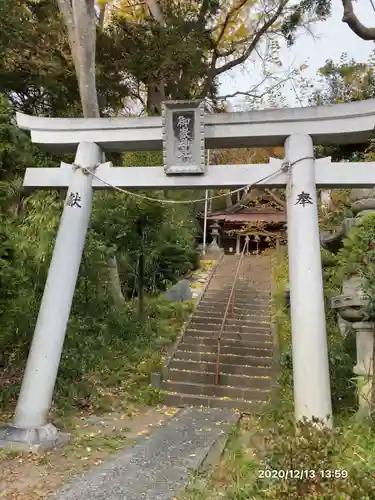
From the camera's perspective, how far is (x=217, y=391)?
26.7 ft

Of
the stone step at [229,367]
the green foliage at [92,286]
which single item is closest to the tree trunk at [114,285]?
the green foliage at [92,286]

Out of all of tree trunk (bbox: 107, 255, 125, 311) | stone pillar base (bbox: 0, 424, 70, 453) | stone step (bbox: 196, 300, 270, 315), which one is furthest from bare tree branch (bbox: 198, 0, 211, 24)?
stone pillar base (bbox: 0, 424, 70, 453)

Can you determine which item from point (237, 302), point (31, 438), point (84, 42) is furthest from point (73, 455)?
point (237, 302)

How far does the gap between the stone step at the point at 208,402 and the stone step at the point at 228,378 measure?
0.56 metres

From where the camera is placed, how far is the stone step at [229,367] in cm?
874

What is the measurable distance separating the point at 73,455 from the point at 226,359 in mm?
4463

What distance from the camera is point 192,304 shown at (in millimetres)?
12070

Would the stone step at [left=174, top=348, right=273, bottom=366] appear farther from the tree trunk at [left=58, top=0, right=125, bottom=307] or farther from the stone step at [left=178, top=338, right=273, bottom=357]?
the tree trunk at [left=58, top=0, right=125, bottom=307]

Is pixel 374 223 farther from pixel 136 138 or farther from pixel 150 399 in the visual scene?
pixel 150 399

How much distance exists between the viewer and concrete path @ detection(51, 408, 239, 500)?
4.15 metres

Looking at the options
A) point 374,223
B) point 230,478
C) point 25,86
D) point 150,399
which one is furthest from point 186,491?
point 25,86

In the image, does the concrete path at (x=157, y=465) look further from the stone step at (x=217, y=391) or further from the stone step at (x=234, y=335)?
the stone step at (x=234, y=335)

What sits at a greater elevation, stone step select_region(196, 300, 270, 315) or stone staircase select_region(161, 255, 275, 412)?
stone step select_region(196, 300, 270, 315)

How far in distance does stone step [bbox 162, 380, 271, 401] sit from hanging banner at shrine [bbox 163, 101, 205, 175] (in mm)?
3916
